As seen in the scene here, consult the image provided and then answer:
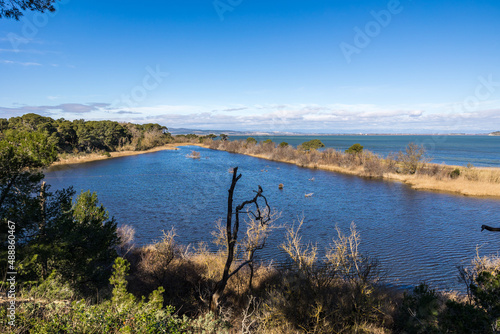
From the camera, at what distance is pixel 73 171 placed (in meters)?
51.9

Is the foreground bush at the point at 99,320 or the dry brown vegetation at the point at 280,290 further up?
the foreground bush at the point at 99,320

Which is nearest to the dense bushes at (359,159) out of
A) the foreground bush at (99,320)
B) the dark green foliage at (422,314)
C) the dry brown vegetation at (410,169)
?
the dry brown vegetation at (410,169)

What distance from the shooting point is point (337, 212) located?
96.9 ft

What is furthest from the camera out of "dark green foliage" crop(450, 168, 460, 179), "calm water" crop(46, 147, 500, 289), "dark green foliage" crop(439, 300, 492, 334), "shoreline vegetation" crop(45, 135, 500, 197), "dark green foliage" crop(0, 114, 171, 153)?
"dark green foliage" crop(0, 114, 171, 153)

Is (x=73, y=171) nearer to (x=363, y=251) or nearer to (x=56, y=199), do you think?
(x=56, y=199)

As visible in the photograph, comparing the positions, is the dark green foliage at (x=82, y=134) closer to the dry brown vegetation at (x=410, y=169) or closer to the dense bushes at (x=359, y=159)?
the dense bushes at (x=359, y=159)

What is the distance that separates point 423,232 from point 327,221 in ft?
26.5

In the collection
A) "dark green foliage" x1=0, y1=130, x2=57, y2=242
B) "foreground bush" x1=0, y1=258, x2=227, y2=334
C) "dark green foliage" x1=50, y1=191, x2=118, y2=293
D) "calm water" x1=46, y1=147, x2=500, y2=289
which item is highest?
"dark green foliage" x1=0, y1=130, x2=57, y2=242

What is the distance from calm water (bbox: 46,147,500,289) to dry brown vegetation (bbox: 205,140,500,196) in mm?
3766

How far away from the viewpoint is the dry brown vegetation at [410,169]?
39816 mm

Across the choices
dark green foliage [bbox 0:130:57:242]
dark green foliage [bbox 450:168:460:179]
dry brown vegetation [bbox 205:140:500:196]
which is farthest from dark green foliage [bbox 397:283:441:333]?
dark green foliage [bbox 450:168:460:179]

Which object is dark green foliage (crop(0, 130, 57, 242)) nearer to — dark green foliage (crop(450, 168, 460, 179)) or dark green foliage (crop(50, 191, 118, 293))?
dark green foliage (crop(50, 191, 118, 293))

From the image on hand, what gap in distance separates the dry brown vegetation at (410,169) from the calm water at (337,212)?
3766mm

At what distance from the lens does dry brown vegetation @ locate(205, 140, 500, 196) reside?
1568 inches
